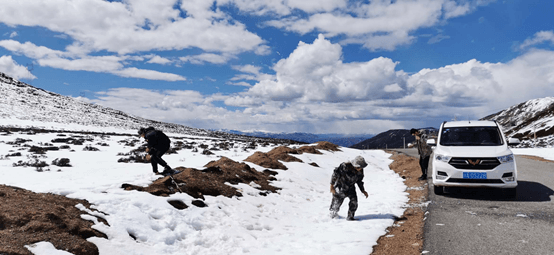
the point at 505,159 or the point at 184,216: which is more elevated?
the point at 505,159

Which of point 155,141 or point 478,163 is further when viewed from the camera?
point 155,141

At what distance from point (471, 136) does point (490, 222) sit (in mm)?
3630

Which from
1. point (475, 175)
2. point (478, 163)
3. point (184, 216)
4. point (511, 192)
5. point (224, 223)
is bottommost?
point (224, 223)

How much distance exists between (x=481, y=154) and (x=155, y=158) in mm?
9005

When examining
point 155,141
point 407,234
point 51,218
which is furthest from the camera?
point 155,141

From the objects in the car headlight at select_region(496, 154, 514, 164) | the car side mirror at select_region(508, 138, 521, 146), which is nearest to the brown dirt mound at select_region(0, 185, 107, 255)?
the car headlight at select_region(496, 154, 514, 164)

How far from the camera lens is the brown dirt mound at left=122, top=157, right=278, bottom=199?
7523 mm

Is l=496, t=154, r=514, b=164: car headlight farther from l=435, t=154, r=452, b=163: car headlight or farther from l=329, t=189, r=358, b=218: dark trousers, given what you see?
l=329, t=189, r=358, b=218: dark trousers

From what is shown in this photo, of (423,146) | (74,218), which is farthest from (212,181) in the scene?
(423,146)

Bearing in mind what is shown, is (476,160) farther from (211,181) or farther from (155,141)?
(155,141)

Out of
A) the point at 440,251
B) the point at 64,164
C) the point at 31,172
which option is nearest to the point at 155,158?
the point at 31,172

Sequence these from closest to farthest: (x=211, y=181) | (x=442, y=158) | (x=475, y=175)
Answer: (x=475, y=175) → (x=442, y=158) → (x=211, y=181)

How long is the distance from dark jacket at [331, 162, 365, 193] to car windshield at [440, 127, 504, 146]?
3.75 m

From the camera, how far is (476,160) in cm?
796
